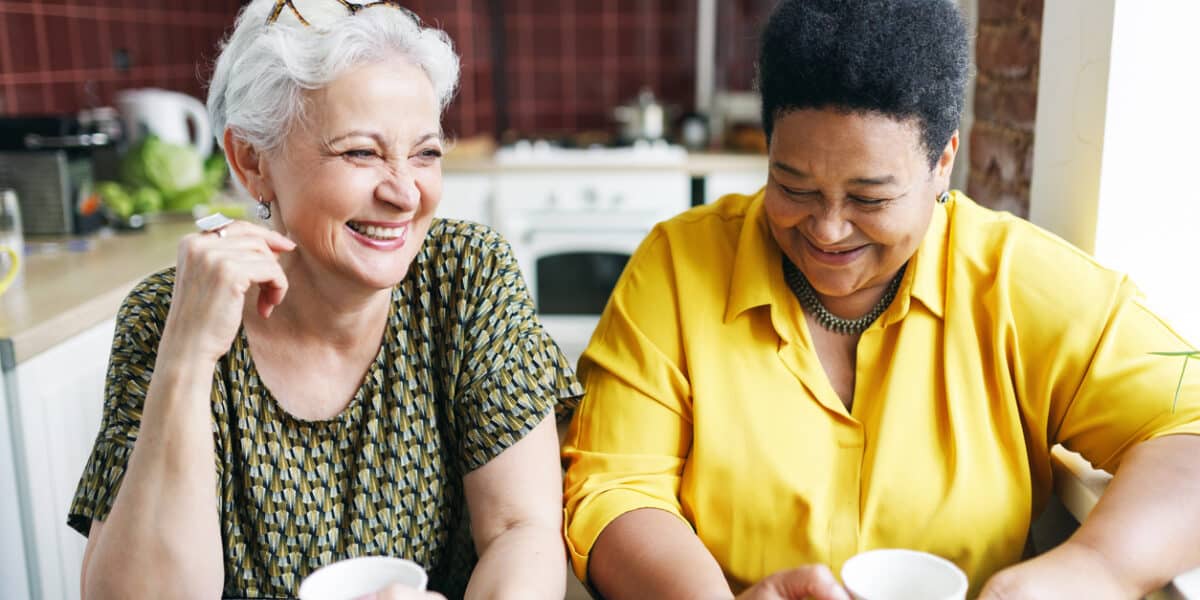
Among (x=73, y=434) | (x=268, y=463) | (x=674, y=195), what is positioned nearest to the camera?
(x=268, y=463)

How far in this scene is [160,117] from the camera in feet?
8.82

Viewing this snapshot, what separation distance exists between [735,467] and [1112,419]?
0.41 m

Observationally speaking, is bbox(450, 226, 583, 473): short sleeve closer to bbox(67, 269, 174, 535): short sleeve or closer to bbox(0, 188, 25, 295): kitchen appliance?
bbox(67, 269, 174, 535): short sleeve

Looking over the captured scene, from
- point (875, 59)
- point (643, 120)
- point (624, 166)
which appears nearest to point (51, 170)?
point (624, 166)

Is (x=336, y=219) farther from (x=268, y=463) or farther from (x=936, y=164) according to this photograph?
(x=936, y=164)

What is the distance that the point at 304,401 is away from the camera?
1.19 metres

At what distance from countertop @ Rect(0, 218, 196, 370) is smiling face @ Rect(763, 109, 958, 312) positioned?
3.84ft

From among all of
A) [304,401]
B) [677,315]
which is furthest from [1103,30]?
[304,401]

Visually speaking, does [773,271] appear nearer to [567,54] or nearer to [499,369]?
[499,369]

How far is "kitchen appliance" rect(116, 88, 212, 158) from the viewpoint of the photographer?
2678 mm

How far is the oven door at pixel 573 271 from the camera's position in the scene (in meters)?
3.45

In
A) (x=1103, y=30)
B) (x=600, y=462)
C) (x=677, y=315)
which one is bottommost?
(x=600, y=462)

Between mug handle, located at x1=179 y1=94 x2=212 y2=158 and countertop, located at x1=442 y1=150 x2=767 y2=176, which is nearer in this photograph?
mug handle, located at x1=179 y1=94 x2=212 y2=158

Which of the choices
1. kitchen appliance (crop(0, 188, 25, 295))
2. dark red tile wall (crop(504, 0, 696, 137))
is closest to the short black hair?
kitchen appliance (crop(0, 188, 25, 295))
